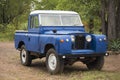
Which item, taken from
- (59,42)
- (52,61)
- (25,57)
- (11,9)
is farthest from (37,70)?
(11,9)

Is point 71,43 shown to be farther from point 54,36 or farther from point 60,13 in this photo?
point 60,13

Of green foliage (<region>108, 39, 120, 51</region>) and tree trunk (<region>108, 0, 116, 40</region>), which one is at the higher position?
tree trunk (<region>108, 0, 116, 40</region>)

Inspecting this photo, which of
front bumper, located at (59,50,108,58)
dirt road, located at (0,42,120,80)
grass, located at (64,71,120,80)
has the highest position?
front bumper, located at (59,50,108,58)

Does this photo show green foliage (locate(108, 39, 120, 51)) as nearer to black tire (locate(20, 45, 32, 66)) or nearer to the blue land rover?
the blue land rover

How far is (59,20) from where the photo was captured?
47.8 feet

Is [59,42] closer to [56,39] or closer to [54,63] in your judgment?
[56,39]

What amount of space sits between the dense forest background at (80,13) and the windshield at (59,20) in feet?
21.3

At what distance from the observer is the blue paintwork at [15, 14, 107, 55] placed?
12209 millimetres

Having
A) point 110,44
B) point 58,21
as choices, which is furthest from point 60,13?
point 110,44

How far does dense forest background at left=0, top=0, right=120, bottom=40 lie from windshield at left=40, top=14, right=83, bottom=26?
6491 mm

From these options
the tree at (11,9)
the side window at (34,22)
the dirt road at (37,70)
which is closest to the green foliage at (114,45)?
the dirt road at (37,70)

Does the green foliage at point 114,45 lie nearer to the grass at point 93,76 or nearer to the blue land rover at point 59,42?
the blue land rover at point 59,42

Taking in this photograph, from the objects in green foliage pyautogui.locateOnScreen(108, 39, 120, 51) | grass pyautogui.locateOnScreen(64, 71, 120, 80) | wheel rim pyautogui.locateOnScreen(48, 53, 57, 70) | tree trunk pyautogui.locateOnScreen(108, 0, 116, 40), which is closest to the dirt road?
grass pyautogui.locateOnScreen(64, 71, 120, 80)

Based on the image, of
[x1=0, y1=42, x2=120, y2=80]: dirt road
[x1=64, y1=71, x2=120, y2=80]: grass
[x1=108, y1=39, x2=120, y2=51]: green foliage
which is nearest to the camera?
[x1=64, y1=71, x2=120, y2=80]: grass
